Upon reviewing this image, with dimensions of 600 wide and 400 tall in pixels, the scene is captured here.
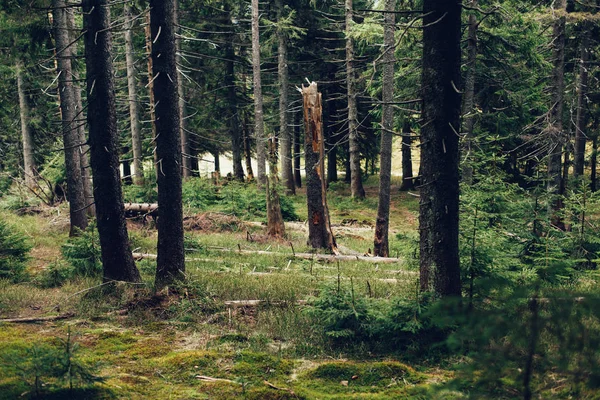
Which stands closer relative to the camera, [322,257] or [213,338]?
[213,338]

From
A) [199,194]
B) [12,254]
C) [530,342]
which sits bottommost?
[12,254]

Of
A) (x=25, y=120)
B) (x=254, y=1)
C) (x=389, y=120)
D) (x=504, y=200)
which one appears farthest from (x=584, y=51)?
(x=25, y=120)

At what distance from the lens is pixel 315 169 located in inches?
616

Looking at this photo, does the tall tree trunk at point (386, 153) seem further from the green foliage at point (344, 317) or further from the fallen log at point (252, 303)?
the green foliage at point (344, 317)

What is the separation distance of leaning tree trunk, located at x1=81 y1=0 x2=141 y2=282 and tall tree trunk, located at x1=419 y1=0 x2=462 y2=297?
5.63 metres

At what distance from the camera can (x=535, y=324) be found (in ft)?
9.05

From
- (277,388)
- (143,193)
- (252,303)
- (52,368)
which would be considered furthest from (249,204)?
(52,368)

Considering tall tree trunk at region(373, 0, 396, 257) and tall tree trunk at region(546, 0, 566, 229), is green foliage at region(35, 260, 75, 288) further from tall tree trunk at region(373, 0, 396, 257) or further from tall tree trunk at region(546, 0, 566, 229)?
tall tree trunk at region(546, 0, 566, 229)

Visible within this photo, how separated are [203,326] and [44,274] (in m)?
4.93

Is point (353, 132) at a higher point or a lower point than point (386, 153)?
higher

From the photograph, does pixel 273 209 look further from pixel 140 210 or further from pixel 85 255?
pixel 85 255

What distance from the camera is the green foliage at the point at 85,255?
1070 cm

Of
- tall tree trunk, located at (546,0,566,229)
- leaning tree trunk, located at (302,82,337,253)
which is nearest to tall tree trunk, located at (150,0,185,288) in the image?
leaning tree trunk, located at (302,82,337,253)

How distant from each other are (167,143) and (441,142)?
503 centimetres
